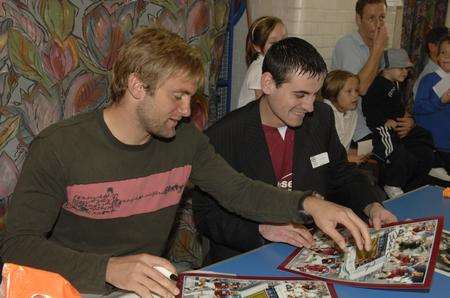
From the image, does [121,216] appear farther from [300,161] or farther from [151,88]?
[300,161]

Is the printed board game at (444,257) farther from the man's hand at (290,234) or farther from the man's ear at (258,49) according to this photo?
the man's ear at (258,49)

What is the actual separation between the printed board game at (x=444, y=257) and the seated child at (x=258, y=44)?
1722mm

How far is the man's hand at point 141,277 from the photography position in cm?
137

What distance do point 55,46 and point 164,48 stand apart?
104 cm

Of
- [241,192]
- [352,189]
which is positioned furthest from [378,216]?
[241,192]

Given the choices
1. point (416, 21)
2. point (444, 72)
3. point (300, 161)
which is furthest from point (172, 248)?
point (416, 21)

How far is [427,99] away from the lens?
4.83m

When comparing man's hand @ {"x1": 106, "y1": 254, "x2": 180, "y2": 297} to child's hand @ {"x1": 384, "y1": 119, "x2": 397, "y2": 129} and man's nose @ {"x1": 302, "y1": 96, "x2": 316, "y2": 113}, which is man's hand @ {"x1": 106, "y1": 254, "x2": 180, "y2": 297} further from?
child's hand @ {"x1": 384, "y1": 119, "x2": 397, "y2": 129}

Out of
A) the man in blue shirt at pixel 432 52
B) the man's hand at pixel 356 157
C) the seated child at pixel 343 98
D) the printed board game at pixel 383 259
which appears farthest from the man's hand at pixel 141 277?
the man in blue shirt at pixel 432 52

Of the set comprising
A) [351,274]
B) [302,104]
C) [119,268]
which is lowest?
[351,274]

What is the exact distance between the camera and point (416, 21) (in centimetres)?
616

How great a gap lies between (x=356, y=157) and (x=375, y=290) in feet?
8.18

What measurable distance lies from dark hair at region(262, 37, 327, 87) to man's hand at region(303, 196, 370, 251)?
0.66 m

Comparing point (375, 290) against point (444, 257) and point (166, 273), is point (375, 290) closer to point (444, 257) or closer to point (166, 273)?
point (444, 257)
